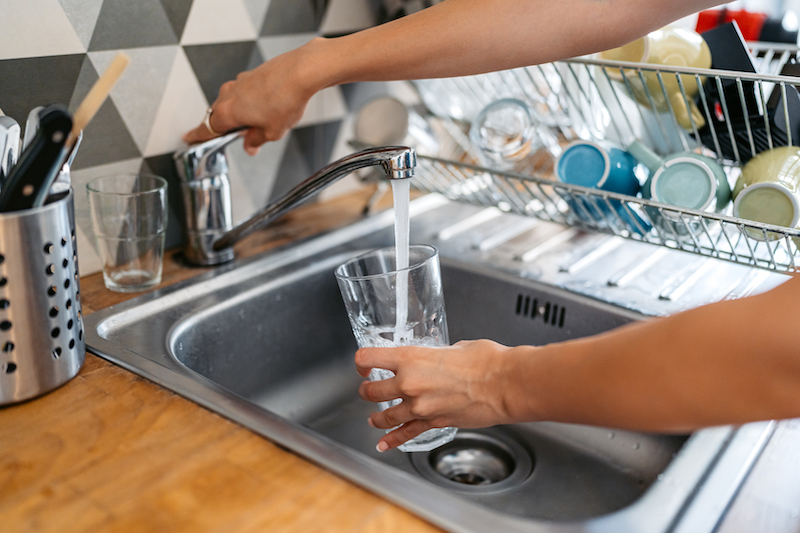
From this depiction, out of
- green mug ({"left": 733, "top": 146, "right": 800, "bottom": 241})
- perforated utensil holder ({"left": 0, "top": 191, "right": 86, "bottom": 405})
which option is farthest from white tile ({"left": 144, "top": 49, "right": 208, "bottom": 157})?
green mug ({"left": 733, "top": 146, "right": 800, "bottom": 241})

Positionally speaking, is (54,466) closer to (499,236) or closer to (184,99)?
(184,99)

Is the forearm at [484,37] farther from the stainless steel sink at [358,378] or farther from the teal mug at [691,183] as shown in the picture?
the stainless steel sink at [358,378]

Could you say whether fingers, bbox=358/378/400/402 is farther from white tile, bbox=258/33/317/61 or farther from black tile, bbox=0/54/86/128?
white tile, bbox=258/33/317/61

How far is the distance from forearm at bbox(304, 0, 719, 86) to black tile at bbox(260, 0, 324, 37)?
0.31 meters

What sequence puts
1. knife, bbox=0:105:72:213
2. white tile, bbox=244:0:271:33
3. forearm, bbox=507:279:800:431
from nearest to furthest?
forearm, bbox=507:279:800:431
knife, bbox=0:105:72:213
white tile, bbox=244:0:271:33

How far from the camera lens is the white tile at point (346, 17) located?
1.21 m

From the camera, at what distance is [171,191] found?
103 cm

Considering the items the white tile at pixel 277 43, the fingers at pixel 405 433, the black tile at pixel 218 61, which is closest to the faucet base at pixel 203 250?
the black tile at pixel 218 61

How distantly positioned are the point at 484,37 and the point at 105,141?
544 millimetres

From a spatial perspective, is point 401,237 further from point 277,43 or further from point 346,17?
point 346,17

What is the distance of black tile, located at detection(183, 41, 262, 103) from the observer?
3.33ft

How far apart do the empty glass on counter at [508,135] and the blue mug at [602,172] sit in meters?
0.11

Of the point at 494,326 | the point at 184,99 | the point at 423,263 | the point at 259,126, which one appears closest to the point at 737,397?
the point at 423,263

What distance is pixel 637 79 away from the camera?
910mm
